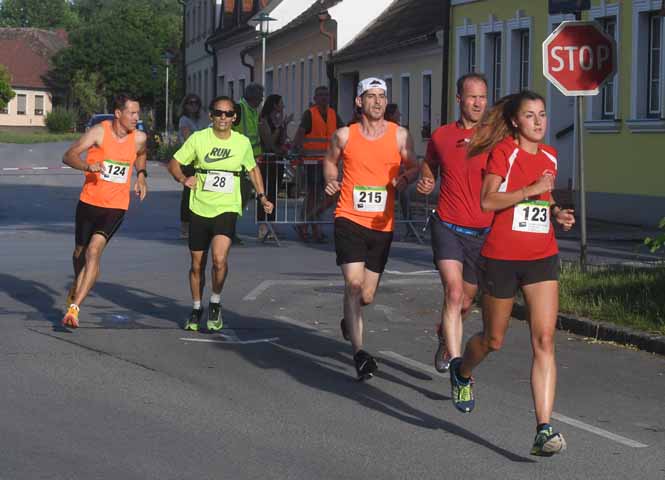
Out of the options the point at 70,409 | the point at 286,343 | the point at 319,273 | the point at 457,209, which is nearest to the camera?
the point at 70,409

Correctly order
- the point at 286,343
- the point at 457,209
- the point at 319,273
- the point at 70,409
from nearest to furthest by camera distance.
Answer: the point at 70,409 < the point at 457,209 < the point at 286,343 < the point at 319,273

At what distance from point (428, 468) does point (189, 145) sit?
18.1ft

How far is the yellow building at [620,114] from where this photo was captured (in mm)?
25234

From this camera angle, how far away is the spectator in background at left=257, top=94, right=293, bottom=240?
21344 millimetres

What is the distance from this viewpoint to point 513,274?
23.9 ft

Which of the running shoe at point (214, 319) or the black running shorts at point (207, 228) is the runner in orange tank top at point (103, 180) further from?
the running shoe at point (214, 319)

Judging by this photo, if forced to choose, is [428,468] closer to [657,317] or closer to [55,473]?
[55,473]

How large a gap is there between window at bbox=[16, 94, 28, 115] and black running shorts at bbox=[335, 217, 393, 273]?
418ft

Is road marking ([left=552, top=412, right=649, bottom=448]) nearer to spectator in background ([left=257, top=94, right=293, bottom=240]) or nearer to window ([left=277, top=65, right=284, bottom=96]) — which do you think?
spectator in background ([left=257, top=94, right=293, bottom=240])

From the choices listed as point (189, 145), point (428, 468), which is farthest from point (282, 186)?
point (428, 468)

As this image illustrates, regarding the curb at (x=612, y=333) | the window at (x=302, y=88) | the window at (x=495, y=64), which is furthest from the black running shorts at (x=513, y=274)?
the window at (x=302, y=88)

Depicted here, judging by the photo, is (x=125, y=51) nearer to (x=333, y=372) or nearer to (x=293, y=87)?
(x=293, y=87)

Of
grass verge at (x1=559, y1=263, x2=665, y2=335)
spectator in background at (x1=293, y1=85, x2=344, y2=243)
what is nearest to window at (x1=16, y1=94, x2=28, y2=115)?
spectator in background at (x1=293, y1=85, x2=344, y2=243)

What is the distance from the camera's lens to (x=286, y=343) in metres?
11.1
